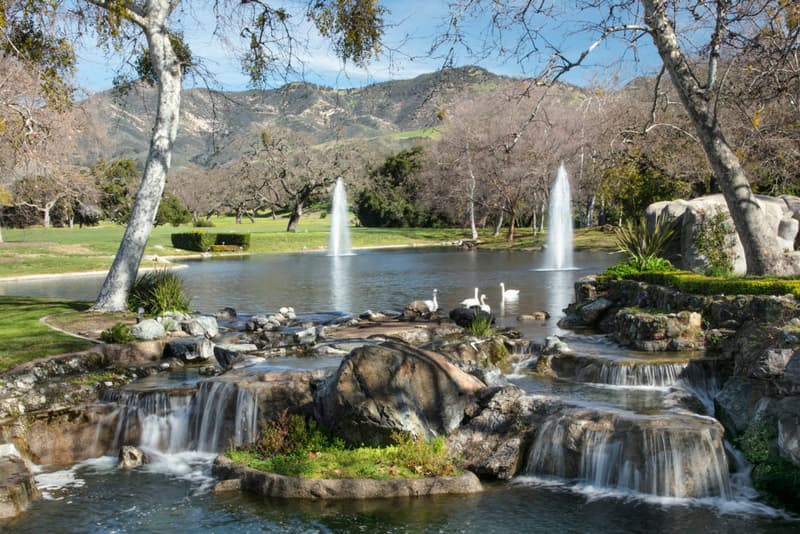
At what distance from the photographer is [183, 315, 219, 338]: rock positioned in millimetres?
16656

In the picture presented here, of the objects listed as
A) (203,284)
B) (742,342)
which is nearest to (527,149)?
(203,284)

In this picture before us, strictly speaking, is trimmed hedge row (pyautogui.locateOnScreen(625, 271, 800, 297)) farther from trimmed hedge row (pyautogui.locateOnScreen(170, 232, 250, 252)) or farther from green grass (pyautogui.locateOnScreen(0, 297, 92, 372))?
trimmed hedge row (pyautogui.locateOnScreen(170, 232, 250, 252))

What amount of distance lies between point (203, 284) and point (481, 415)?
2276 centimetres

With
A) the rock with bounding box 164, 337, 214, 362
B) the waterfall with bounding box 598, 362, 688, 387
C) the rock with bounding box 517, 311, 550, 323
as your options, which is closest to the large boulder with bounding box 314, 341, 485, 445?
the waterfall with bounding box 598, 362, 688, 387

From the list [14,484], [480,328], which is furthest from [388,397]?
[480,328]

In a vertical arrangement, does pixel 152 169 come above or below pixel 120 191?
below

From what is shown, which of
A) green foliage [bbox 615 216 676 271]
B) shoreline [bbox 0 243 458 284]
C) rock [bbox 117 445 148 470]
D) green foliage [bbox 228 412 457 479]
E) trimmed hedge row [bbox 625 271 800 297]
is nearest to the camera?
green foliage [bbox 228 412 457 479]

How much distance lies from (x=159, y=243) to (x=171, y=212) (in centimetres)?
3597

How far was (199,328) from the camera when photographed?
16734 millimetres

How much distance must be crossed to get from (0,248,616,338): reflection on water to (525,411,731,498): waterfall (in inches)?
366

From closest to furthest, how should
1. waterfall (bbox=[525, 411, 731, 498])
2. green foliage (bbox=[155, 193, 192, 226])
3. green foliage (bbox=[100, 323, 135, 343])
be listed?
waterfall (bbox=[525, 411, 731, 498]) < green foliage (bbox=[100, 323, 135, 343]) < green foliage (bbox=[155, 193, 192, 226])

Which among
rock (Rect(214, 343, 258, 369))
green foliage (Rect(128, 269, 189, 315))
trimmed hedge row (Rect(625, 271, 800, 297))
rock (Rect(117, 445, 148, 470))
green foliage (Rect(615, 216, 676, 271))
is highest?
green foliage (Rect(615, 216, 676, 271))

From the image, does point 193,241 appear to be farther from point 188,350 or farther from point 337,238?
point 188,350

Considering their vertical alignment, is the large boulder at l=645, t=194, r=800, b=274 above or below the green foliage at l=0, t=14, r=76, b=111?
below
